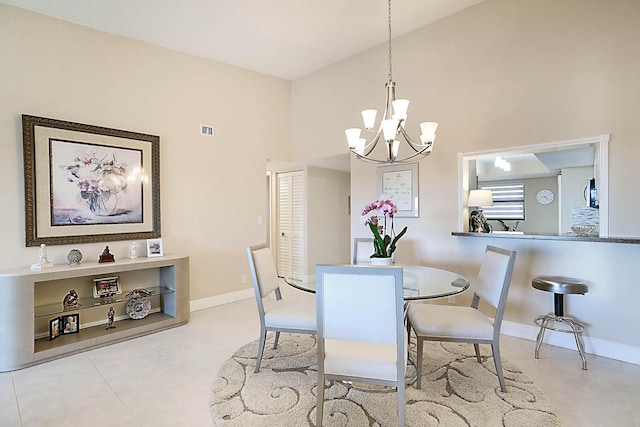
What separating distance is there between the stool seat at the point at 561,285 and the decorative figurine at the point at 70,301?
14.2 ft

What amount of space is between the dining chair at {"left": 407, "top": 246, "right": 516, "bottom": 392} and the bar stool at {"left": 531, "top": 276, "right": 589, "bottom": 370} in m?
0.65

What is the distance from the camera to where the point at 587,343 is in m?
2.87

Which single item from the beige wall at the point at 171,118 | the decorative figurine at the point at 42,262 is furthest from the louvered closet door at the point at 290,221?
the decorative figurine at the point at 42,262

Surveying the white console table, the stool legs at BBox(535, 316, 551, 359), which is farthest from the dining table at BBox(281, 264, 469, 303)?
the white console table

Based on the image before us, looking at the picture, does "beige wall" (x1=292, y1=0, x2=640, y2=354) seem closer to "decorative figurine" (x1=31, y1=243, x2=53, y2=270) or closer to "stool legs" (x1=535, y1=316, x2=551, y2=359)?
"stool legs" (x1=535, y1=316, x2=551, y2=359)

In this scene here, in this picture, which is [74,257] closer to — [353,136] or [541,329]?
[353,136]

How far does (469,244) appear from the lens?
3.56 meters

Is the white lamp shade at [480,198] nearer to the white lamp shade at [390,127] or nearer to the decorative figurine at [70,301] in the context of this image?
the white lamp shade at [390,127]

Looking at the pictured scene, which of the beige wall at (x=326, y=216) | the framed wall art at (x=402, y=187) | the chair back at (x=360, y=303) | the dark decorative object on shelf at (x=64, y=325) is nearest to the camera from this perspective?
the chair back at (x=360, y=303)

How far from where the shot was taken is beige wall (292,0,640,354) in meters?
2.68

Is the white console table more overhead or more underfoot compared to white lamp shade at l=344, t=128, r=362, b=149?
more underfoot

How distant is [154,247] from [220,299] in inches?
49.0

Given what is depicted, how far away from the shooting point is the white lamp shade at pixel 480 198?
3.57 m

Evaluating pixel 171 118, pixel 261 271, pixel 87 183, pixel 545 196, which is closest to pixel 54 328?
pixel 87 183
